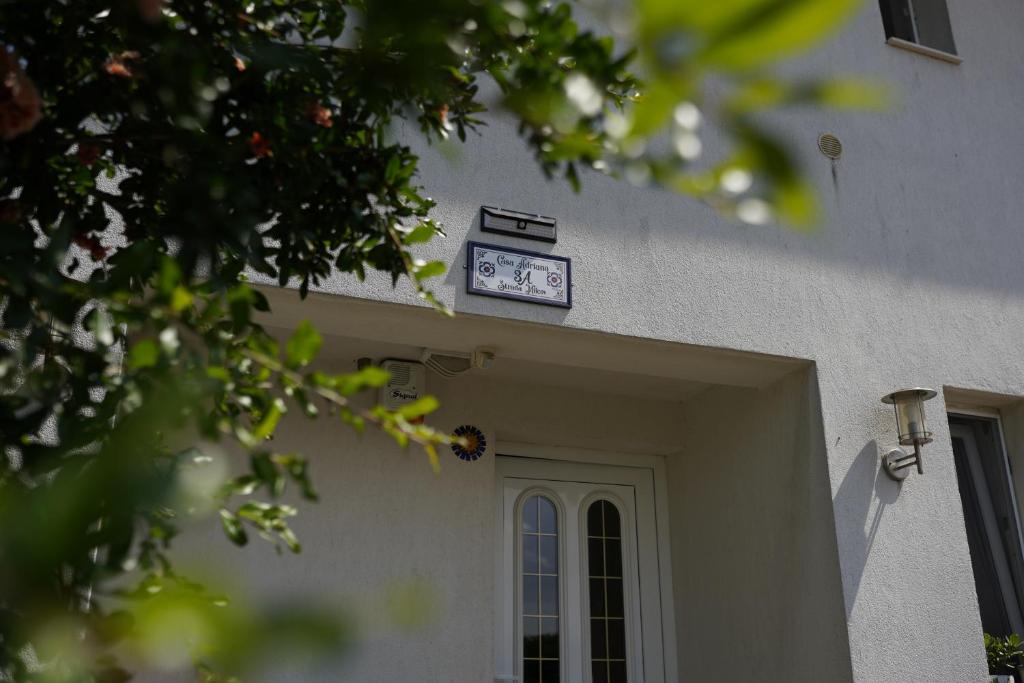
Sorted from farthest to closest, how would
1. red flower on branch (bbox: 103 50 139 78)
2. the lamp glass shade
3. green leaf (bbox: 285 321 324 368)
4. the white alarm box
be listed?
the white alarm box → the lamp glass shade → red flower on branch (bbox: 103 50 139 78) → green leaf (bbox: 285 321 324 368)

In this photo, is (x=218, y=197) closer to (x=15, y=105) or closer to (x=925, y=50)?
(x=15, y=105)

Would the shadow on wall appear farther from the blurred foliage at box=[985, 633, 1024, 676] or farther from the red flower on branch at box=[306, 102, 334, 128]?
the red flower on branch at box=[306, 102, 334, 128]

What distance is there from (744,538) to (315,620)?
4.39 meters

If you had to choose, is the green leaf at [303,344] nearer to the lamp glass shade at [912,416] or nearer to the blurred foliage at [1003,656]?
the lamp glass shade at [912,416]

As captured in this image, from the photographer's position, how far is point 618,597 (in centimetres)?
511

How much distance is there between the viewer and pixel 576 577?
502 centimetres

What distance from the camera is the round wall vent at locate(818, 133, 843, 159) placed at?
4836mm

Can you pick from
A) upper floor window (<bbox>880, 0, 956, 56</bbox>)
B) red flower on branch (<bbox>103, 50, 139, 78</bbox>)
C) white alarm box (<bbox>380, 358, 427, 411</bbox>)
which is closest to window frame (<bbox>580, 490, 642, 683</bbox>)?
white alarm box (<bbox>380, 358, 427, 411</bbox>)

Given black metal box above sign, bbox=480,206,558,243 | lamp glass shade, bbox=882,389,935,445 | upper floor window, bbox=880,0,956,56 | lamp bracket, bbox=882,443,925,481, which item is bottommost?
lamp bracket, bbox=882,443,925,481

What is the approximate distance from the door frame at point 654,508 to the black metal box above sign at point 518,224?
1.42 metres

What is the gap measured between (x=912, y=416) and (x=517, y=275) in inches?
72.7

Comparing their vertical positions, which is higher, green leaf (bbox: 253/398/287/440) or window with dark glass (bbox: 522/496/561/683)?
window with dark glass (bbox: 522/496/561/683)

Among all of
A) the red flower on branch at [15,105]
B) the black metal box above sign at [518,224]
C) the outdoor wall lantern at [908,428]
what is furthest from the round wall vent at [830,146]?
the red flower on branch at [15,105]

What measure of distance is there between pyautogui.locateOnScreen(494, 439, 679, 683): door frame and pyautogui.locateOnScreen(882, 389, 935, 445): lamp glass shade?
58.3 inches
